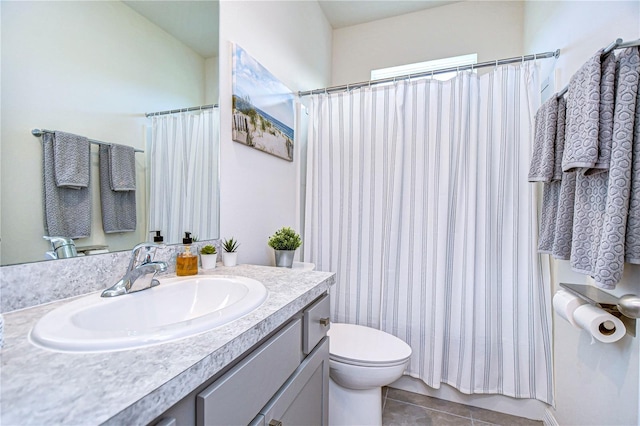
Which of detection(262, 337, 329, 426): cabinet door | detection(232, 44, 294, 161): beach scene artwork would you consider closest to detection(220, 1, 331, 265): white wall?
detection(232, 44, 294, 161): beach scene artwork

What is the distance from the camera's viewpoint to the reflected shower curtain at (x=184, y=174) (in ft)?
3.22

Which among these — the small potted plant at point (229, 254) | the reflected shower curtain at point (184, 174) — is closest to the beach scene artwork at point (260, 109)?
the reflected shower curtain at point (184, 174)

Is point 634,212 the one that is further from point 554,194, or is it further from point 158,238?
point 158,238

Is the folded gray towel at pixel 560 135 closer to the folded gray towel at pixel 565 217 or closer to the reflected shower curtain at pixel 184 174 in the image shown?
the folded gray towel at pixel 565 217

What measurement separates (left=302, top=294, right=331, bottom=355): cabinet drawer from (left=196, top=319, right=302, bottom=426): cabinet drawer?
6 cm

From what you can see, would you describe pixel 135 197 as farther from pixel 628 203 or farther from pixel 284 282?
pixel 628 203

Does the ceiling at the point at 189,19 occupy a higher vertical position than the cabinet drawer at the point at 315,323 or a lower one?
higher

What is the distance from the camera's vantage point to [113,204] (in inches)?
33.0

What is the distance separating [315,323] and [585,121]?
43.1 inches

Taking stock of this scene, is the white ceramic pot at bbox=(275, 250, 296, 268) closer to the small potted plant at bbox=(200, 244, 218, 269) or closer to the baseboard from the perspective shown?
the small potted plant at bbox=(200, 244, 218, 269)

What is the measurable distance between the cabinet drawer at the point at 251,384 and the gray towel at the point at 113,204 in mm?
583

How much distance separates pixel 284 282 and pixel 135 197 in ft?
1.82

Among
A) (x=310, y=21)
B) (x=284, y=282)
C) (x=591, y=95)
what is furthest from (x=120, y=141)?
(x=310, y=21)

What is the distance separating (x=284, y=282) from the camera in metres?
0.96
